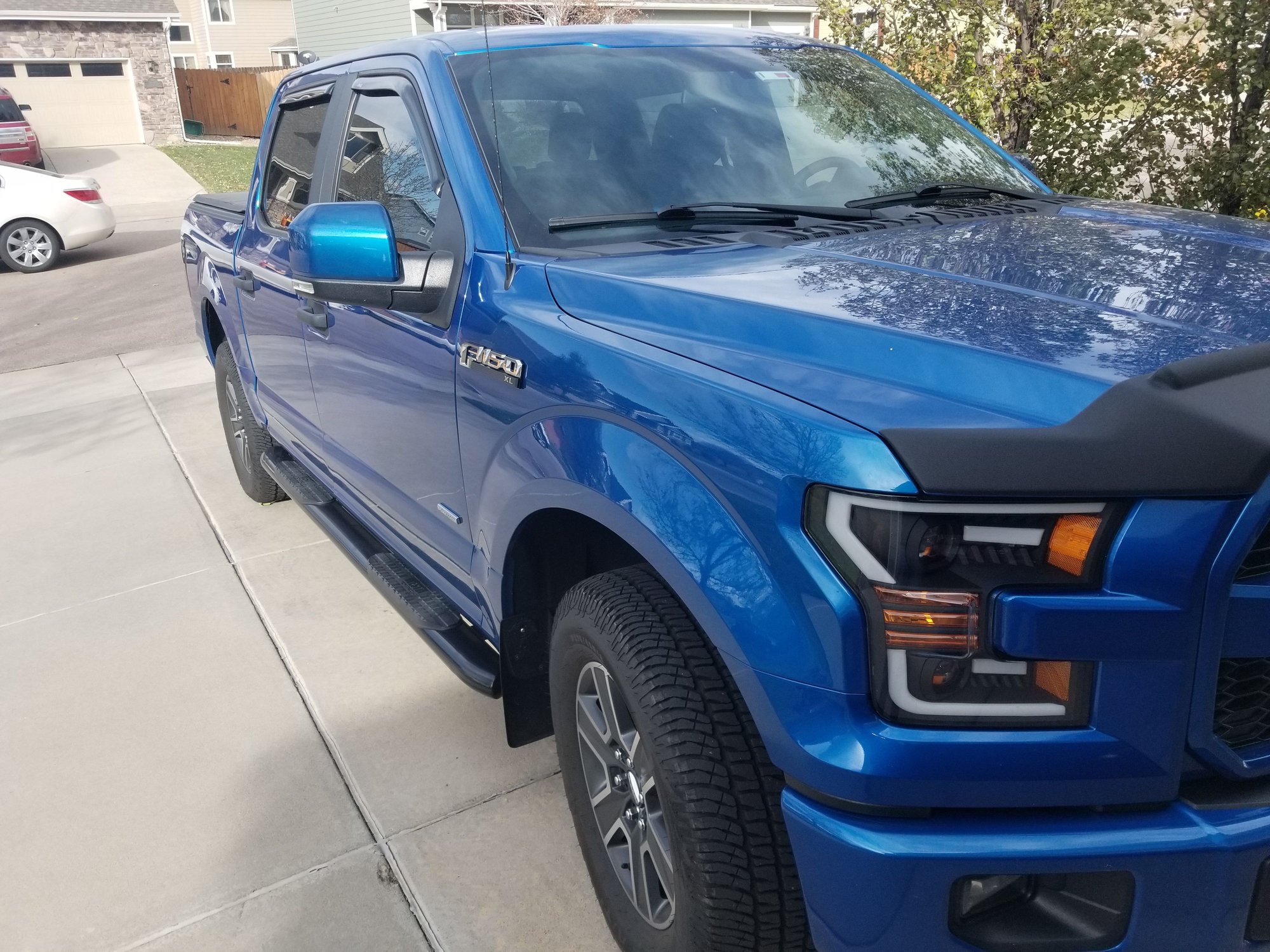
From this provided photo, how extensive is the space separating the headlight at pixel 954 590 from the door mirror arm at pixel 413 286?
138 centimetres

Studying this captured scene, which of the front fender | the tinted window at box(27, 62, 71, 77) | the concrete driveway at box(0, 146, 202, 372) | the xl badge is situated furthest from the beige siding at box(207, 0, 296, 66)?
the front fender

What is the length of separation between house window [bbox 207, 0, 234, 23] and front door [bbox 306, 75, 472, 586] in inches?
1791

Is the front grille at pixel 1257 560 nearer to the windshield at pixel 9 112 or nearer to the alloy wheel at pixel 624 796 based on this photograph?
the alloy wheel at pixel 624 796

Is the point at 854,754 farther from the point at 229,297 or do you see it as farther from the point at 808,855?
the point at 229,297

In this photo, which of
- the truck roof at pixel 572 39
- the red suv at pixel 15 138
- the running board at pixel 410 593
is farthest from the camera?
the red suv at pixel 15 138

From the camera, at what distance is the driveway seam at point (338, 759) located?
8.86 ft

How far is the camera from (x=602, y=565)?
8.46 feet

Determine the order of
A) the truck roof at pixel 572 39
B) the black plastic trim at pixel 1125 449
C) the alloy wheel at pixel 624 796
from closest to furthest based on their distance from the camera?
the black plastic trim at pixel 1125 449 → the alloy wheel at pixel 624 796 → the truck roof at pixel 572 39

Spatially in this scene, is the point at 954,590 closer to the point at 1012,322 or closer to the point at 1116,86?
the point at 1012,322

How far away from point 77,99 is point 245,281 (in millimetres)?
31960

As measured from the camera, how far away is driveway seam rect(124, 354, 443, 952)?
270 centimetres

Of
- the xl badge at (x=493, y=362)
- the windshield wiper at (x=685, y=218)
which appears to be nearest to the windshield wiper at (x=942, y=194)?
the windshield wiper at (x=685, y=218)

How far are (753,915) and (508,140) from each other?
6.23ft

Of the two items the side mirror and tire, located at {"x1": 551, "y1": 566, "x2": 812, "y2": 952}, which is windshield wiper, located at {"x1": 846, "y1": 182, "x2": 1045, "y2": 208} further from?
tire, located at {"x1": 551, "y1": 566, "x2": 812, "y2": 952}
